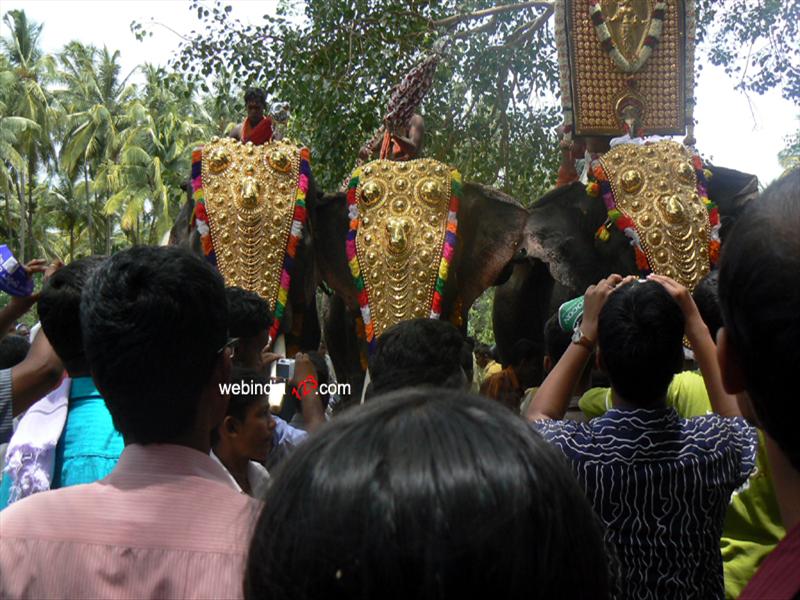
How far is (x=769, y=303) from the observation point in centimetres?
114

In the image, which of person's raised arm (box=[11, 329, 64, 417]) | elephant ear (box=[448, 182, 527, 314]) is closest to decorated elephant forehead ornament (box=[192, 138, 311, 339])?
elephant ear (box=[448, 182, 527, 314])

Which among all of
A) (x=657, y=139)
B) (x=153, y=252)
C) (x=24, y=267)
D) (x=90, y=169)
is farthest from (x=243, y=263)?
(x=90, y=169)

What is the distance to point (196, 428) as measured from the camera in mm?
1735

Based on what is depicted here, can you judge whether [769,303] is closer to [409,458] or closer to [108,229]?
[409,458]

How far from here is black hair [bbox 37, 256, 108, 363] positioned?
236 cm

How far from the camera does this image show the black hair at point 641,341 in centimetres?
221

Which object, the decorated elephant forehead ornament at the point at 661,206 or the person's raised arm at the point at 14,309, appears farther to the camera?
the decorated elephant forehead ornament at the point at 661,206

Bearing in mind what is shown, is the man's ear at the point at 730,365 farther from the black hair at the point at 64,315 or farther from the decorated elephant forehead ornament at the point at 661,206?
the decorated elephant forehead ornament at the point at 661,206

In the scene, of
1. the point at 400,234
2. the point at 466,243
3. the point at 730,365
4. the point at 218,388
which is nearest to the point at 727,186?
the point at 466,243

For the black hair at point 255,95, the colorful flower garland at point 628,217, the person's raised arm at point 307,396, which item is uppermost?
the black hair at point 255,95

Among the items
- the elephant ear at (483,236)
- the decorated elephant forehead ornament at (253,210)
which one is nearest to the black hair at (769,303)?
the decorated elephant forehead ornament at (253,210)

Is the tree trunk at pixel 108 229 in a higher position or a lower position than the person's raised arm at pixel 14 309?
higher

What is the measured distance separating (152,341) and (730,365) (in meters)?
0.93

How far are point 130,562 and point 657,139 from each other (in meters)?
6.22
